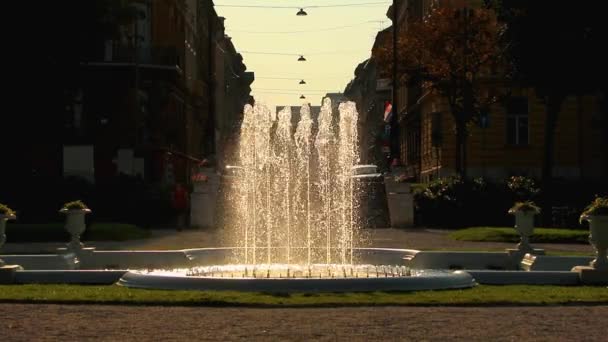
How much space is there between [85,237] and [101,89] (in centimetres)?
2237

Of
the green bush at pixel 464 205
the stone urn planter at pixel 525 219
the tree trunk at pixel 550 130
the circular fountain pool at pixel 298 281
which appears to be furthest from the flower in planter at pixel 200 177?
the circular fountain pool at pixel 298 281

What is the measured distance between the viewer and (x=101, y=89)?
184 feet

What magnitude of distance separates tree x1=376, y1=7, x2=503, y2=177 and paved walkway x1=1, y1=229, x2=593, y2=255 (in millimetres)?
14275

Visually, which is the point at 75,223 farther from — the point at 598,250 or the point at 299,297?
the point at 598,250

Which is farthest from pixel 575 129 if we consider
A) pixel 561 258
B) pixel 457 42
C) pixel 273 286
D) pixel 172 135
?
pixel 273 286

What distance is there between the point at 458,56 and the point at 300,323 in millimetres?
40128

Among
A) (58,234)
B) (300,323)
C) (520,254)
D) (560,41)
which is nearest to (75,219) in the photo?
(520,254)

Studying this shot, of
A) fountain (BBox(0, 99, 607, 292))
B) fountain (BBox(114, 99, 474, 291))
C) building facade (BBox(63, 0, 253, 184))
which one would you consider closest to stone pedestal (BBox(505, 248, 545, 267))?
fountain (BBox(0, 99, 607, 292))

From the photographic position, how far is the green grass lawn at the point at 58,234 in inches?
1339

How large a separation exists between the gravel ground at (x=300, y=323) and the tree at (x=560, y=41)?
29.3 m

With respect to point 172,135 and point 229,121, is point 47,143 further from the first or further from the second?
point 229,121

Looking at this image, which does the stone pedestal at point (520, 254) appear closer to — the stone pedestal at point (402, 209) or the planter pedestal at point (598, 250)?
the planter pedestal at point (598, 250)

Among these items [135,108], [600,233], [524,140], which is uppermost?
[135,108]

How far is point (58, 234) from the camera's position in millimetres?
34250
